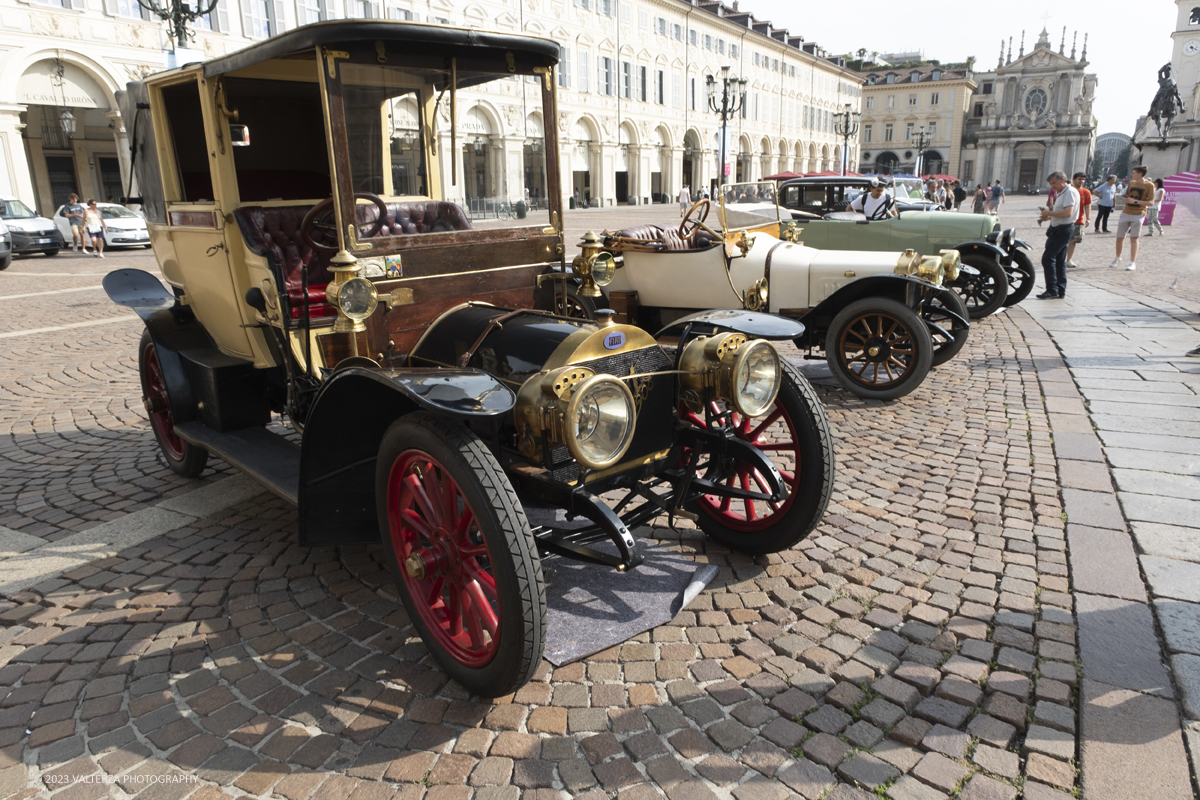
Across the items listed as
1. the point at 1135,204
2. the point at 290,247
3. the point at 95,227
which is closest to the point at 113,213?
the point at 95,227

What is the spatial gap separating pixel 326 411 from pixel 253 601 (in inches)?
38.2

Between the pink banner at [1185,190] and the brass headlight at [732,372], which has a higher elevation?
the pink banner at [1185,190]

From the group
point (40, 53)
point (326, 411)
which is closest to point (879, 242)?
point (326, 411)

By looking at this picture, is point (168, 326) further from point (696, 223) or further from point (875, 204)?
point (875, 204)

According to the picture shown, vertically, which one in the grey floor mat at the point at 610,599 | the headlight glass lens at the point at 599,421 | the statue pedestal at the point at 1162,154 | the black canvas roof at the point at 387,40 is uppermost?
the statue pedestal at the point at 1162,154

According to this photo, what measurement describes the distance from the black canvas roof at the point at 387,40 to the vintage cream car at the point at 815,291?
9.92 ft

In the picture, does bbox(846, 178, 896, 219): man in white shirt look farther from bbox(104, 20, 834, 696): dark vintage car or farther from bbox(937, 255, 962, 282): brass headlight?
bbox(104, 20, 834, 696): dark vintage car

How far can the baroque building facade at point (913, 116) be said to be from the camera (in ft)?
290

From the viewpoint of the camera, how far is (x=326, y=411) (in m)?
2.96

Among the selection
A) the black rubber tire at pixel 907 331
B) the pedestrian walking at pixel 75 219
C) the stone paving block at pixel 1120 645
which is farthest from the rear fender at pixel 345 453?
the pedestrian walking at pixel 75 219

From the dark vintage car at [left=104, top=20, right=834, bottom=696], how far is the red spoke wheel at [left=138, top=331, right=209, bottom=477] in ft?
0.07

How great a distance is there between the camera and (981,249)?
9.33m

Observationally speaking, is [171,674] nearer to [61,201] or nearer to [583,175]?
[61,201]

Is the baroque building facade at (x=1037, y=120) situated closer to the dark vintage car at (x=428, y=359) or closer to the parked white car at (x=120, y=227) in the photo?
the parked white car at (x=120, y=227)
